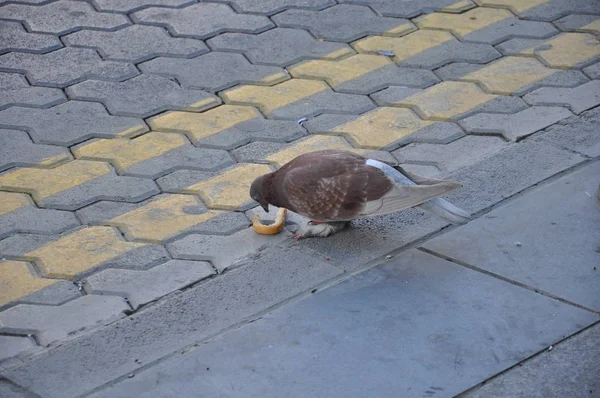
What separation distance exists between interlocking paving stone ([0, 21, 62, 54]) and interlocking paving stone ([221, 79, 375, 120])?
1.33 metres

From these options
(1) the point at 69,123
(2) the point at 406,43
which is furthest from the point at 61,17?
(2) the point at 406,43

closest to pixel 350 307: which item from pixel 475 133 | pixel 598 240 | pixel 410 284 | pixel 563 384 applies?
pixel 410 284

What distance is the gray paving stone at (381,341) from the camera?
151 inches

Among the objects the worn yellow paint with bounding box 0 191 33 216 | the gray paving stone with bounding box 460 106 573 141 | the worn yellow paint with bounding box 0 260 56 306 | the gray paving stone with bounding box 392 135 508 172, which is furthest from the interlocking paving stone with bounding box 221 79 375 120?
the worn yellow paint with bounding box 0 260 56 306

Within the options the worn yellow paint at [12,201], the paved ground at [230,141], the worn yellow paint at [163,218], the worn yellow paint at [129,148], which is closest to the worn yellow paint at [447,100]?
the paved ground at [230,141]

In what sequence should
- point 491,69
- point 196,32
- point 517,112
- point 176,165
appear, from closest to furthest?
point 176,165
point 517,112
point 491,69
point 196,32

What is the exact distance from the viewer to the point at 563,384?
3801mm

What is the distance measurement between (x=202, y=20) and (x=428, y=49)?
62.3 inches

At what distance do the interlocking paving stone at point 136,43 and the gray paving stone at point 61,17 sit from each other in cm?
10

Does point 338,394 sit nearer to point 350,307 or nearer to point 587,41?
point 350,307

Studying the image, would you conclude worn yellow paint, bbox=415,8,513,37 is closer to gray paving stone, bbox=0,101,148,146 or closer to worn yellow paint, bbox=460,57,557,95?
worn yellow paint, bbox=460,57,557,95

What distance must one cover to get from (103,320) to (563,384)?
6.48ft

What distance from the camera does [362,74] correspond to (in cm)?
601

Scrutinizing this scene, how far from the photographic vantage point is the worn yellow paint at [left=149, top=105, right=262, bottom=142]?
18.0 feet
